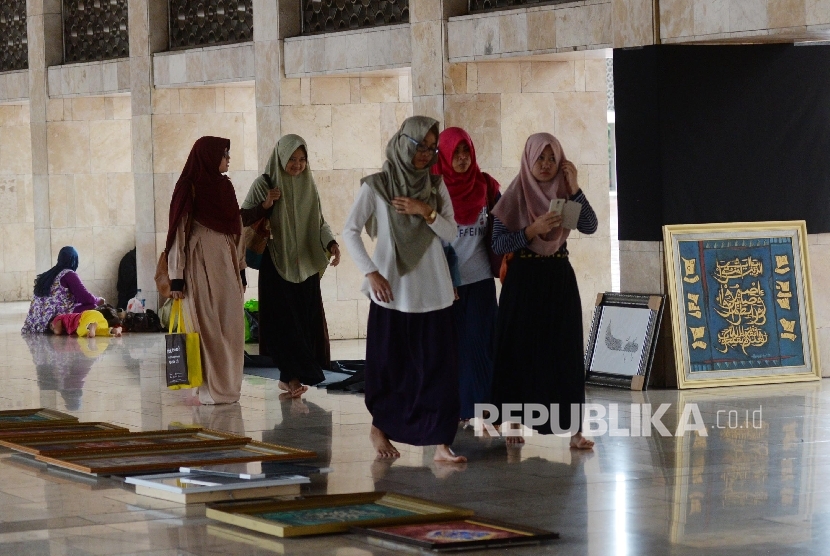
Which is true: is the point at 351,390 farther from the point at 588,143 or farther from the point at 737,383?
the point at 588,143

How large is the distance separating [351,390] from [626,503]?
374 cm

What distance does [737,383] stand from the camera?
844 centimetres

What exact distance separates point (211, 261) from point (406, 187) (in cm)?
246

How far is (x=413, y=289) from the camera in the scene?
5.97 meters

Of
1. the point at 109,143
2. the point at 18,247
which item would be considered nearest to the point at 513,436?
the point at 109,143

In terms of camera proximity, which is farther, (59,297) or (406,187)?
(59,297)

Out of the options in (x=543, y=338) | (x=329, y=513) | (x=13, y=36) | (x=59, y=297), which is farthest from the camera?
(x=13, y=36)

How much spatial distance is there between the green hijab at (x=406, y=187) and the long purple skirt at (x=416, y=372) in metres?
0.25

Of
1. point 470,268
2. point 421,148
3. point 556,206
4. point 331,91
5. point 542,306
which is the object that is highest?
point 331,91

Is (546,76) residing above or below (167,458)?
above

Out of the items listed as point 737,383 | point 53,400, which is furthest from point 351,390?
point 737,383

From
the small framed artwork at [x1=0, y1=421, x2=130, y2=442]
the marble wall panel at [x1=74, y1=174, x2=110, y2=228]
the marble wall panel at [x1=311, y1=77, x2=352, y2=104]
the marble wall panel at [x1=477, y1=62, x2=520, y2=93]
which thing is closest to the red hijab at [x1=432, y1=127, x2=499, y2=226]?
the small framed artwork at [x1=0, y1=421, x2=130, y2=442]

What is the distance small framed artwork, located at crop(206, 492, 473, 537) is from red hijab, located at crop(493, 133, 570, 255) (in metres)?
1.62

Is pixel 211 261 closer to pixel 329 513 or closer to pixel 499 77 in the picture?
pixel 499 77
